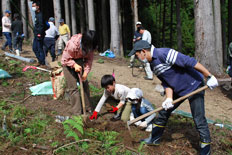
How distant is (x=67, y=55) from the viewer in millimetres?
4184

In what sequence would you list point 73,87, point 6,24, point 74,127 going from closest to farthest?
point 74,127 → point 73,87 → point 6,24

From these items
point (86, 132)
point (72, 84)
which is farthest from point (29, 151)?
point (72, 84)

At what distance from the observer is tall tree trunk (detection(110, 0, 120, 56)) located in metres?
11.4

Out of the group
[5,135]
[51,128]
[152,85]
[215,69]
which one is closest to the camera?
[5,135]

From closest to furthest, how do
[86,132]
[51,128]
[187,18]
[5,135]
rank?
1. [5,135]
2. [86,132]
3. [51,128]
4. [187,18]

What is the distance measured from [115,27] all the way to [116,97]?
7.73m

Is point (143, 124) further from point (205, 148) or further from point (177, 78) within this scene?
point (177, 78)

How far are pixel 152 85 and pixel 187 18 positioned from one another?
62.7ft

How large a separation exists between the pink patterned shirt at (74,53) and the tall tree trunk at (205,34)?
515cm

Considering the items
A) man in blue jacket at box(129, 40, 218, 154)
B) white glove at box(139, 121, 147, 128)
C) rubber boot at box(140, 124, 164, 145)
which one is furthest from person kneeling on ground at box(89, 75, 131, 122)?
man in blue jacket at box(129, 40, 218, 154)

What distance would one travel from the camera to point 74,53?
412 centimetres

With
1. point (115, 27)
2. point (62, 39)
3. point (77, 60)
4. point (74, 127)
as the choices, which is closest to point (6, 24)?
point (62, 39)

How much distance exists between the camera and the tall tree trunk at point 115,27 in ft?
37.3

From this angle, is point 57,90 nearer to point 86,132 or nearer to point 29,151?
point 86,132
